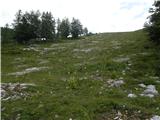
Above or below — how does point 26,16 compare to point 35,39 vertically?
above

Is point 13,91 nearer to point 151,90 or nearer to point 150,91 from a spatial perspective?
point 150,91

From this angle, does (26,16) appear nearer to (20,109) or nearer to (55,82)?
(55,82)

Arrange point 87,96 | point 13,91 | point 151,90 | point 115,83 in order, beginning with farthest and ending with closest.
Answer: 1. point 115,83
2. point 13,91
3. point 151,90
4. point 87,96

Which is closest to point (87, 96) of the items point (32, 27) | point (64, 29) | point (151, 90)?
point (151, 90)

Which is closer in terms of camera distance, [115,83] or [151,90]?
[151,90]

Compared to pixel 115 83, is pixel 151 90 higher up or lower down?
lower down

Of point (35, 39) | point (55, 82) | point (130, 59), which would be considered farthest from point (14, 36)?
point (55, 82)

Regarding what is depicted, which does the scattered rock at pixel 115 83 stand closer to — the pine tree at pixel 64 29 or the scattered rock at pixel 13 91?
the scattered rock at pixel 13 91

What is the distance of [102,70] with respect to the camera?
122 feet

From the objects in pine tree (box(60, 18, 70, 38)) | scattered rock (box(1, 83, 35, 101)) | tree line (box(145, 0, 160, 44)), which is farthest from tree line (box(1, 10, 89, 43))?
scattered rock (box(1, 83, 35, 101))

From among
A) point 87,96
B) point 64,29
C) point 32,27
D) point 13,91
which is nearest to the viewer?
point 87,96

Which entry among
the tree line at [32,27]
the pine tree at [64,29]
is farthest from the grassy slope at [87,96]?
the pine tree at [64,29]

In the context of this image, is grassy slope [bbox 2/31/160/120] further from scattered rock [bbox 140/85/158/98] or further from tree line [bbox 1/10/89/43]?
tree line [bbox 1/10/89/43]

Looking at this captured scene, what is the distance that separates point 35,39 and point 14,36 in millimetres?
7742
